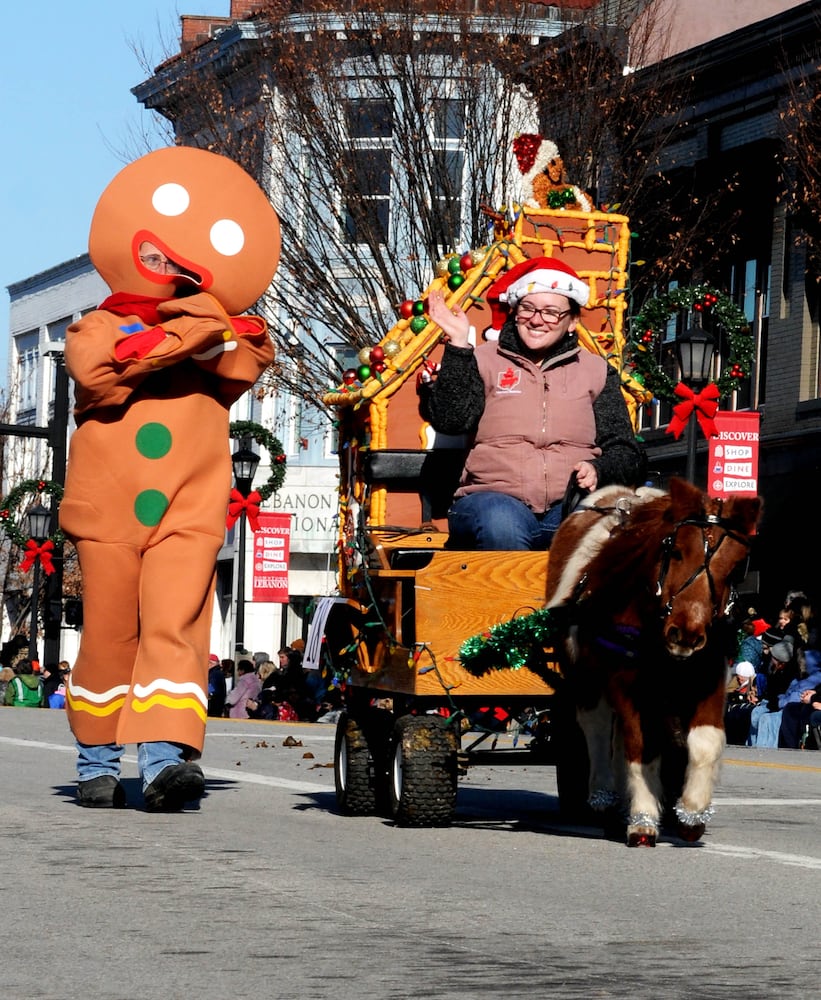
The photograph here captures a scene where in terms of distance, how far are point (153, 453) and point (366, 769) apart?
1662 millimetres

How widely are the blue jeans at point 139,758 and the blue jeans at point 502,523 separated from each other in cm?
153

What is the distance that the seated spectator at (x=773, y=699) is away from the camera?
66.8ft

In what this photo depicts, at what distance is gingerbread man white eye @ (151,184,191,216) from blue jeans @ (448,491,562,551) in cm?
183

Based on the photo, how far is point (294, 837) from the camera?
30.1 feet

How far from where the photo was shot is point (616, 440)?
1010 cm

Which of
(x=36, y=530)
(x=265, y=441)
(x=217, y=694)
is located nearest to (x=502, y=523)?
(x=217, y=694)

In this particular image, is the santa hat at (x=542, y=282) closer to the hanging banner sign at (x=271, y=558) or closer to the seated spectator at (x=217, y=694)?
the seated spectator at (x=217, y=694)

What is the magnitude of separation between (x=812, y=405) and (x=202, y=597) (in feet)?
69.4

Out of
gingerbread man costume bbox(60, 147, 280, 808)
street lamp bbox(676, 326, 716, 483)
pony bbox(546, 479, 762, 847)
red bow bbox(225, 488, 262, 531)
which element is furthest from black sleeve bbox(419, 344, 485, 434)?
red bow bbox(225, 488, 262, 531)

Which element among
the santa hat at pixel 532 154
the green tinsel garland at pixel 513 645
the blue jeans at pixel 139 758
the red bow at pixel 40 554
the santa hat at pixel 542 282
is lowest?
the blue jeans at pixel 139 758

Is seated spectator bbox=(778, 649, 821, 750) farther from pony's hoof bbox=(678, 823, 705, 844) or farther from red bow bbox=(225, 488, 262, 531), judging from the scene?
red bow bbox=(225, 488, 262, 531)

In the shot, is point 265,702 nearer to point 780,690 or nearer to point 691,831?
point 780,690

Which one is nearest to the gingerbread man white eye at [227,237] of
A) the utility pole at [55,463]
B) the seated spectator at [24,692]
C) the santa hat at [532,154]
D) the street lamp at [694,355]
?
the santa hat at [532,154]

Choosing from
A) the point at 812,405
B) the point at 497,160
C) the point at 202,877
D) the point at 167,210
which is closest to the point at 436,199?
the point at 497,160
